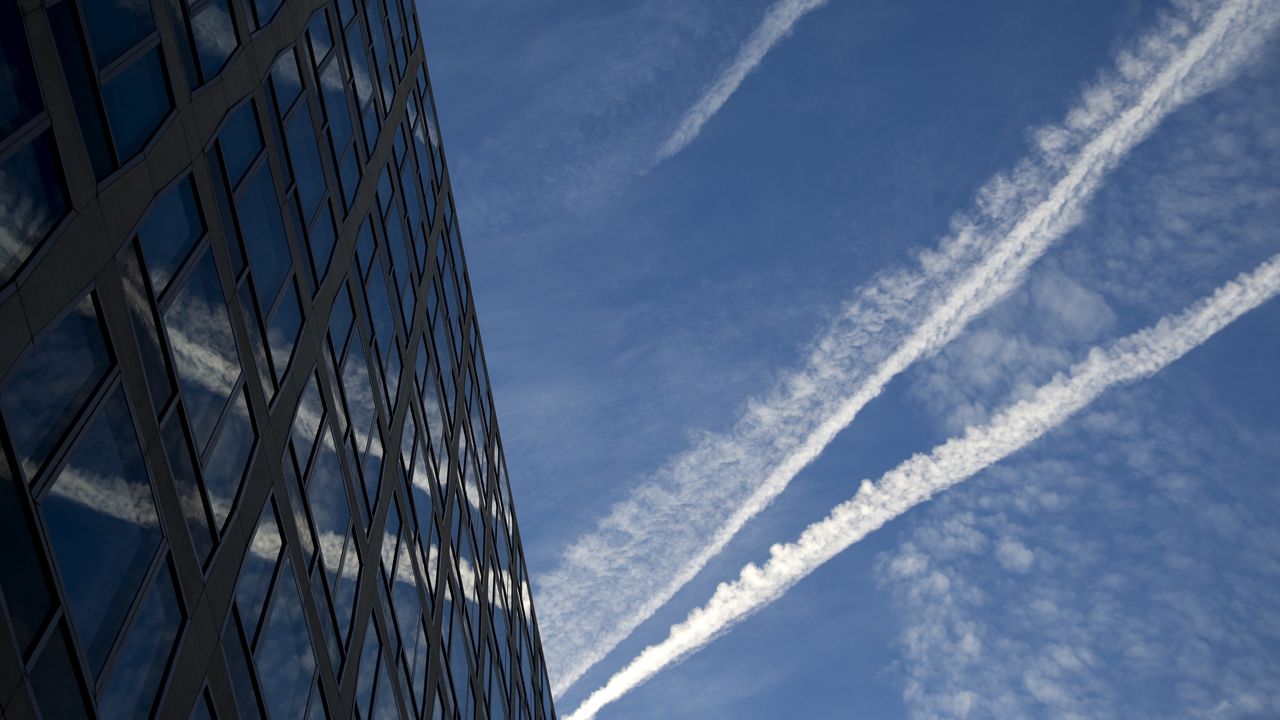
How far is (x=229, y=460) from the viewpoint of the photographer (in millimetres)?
13227

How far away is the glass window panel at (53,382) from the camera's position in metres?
8.43

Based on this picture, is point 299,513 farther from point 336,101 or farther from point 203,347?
point 336,101

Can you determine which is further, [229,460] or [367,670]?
[367,670]

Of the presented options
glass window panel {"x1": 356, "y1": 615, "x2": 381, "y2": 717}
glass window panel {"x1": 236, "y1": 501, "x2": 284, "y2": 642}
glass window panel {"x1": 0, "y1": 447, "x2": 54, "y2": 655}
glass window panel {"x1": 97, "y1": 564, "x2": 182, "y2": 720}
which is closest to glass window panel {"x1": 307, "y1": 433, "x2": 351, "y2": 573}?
glass window panel {"x1": 236, "y1": 501, "x2": 284, "y2": 642}

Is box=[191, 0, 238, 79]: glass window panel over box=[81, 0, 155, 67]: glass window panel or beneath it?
over

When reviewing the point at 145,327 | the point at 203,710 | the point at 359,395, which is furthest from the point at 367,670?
the point at 145,327

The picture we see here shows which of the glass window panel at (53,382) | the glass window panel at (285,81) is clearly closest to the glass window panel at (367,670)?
the glass window panel at (53,382)

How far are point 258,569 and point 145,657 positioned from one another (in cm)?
357

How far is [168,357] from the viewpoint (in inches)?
456

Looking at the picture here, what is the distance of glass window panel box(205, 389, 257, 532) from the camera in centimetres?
1259

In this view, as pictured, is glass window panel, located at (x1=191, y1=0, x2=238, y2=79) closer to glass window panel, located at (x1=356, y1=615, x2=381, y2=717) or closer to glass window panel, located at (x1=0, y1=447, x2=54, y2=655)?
glass window panel, located at (x1=0, y1=447, x2=54, y2=655)

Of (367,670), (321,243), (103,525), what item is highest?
(321,243)

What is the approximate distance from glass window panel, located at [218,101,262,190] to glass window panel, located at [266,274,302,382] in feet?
7.90

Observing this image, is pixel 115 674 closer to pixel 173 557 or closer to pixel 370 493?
pixel 173 557
